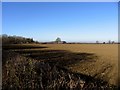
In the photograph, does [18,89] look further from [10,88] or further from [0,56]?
[0,56]

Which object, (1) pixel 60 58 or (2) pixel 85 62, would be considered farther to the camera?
(1) pixel 60 58

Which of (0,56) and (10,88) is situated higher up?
(0,56)

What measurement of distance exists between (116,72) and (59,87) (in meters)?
5.85

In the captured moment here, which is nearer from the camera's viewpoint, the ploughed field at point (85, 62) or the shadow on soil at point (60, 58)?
the ploughed field at point (85, 62)

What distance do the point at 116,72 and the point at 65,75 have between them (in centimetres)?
522

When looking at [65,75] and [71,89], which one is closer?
[71,89]

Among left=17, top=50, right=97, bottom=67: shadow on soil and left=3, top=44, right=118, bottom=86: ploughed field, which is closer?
left=3, top=44, right=118, bottom=86: ploughed field

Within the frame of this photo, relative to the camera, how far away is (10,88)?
9.62 m

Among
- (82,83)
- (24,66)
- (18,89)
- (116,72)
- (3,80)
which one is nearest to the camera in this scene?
(82,83)

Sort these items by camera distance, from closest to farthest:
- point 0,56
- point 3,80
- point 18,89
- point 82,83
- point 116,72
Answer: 1. point 82,83
2. point 18,89
3. point 3,80
4. point 0,56
5. point 116,72

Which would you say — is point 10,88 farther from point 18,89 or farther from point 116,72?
point 116,72

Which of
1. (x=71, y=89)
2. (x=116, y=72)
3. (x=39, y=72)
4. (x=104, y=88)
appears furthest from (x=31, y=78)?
(x=116, y=72)

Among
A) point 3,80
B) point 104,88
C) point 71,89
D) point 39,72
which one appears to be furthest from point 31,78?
point 104,88

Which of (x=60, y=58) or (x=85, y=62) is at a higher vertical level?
(x=60, y=58)
